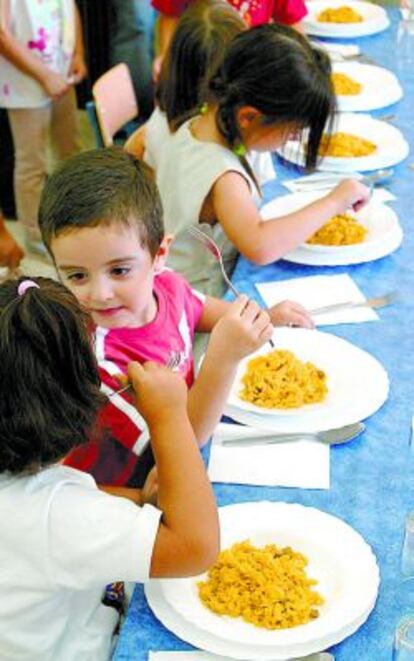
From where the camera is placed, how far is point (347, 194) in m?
1.87

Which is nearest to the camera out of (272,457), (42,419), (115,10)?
(42,419)

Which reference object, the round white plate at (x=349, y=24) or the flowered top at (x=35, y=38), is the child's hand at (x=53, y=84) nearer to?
the flowered top at (x=35, y=38)

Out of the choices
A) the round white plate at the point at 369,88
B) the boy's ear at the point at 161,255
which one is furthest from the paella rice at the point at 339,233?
the round white plate at the point at 369,88

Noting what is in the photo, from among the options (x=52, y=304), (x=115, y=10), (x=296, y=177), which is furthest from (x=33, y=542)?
(x=115, y=10)

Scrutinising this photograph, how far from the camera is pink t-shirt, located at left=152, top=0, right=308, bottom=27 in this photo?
2705mm

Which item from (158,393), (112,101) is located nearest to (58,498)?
(158,393)

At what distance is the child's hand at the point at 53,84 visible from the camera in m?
3.00

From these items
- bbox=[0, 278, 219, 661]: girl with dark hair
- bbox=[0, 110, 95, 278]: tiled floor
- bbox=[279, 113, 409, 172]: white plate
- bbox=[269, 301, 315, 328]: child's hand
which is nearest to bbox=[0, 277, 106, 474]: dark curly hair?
bbox=[0, 278, 219, 661]: girl with dark hair

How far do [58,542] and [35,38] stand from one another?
2.30 m

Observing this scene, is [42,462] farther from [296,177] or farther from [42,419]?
[296,177]

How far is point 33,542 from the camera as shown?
3.22ft

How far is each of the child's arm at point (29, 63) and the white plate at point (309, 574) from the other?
82.9 inches

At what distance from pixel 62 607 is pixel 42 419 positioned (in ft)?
0.80

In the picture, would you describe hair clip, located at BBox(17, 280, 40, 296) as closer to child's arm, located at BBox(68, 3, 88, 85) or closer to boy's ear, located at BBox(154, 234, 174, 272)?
boy's ear, located at BBox(154, 234, 174, 272)
